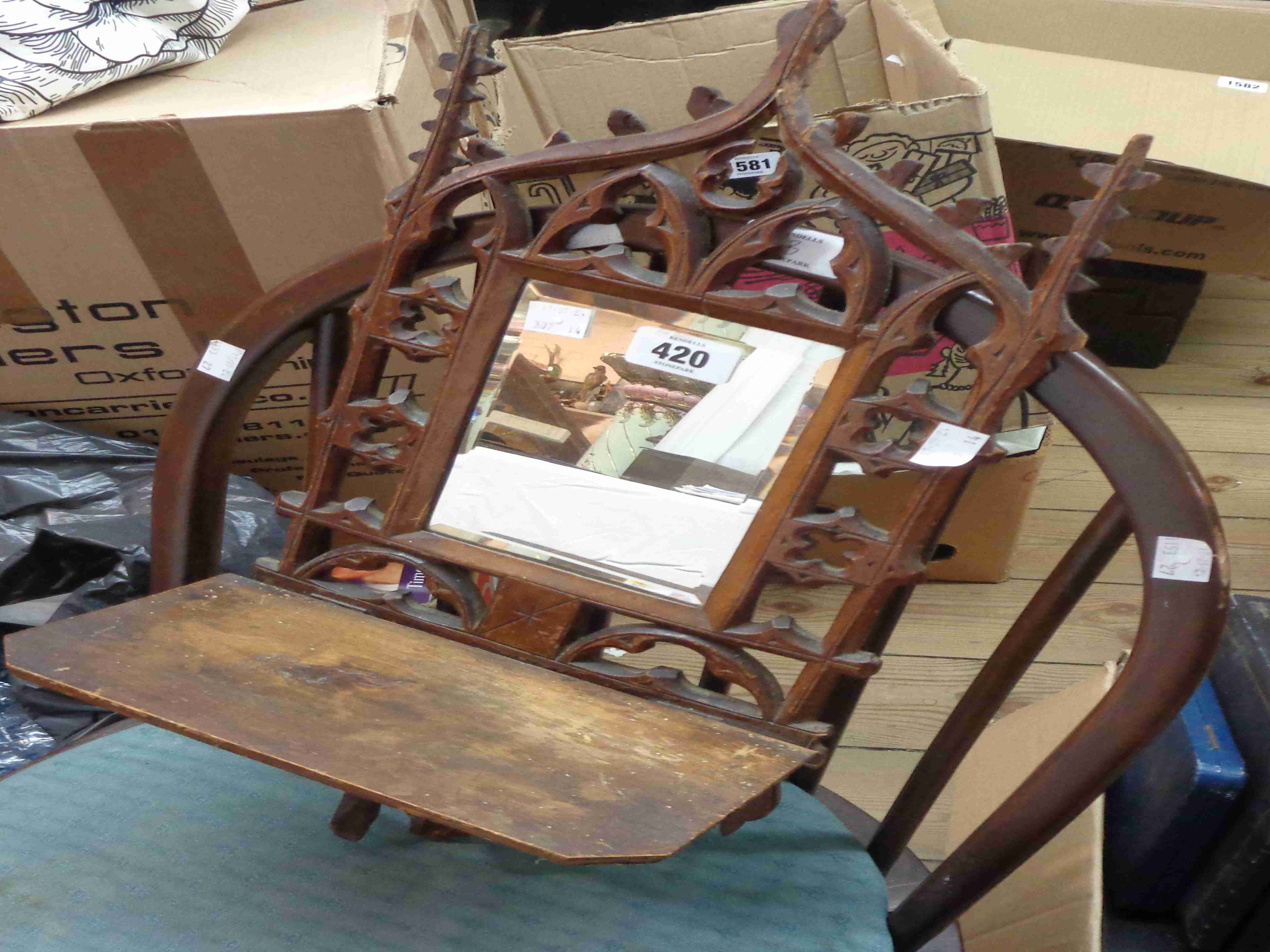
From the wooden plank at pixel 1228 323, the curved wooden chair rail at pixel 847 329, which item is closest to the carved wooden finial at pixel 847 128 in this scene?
the curved wooden chair rail at pixel 847 329

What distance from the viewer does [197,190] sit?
1017 millimetres

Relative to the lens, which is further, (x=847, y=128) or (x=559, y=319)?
(x=559, y=319)

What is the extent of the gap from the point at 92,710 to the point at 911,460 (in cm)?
95

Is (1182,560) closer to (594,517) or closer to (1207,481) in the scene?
(594,517)

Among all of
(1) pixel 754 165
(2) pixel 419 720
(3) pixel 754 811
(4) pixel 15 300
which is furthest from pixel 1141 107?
(4) pixel 15 300

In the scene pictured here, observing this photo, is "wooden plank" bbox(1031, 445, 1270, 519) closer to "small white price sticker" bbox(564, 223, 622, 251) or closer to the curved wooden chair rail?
the curved wooden chair rail

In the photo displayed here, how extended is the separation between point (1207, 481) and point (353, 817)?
1.68m

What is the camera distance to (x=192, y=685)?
58 cm

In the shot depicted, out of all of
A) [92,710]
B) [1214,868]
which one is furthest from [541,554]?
[1214,868]

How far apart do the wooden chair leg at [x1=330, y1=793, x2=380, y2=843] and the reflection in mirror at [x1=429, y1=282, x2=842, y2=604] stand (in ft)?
0.67

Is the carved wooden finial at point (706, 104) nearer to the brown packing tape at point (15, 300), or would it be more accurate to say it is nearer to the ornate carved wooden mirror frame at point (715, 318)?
the ornate carved wooden mirror frame at point (715, 318)

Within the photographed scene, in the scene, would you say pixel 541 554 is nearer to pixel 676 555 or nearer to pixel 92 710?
pixel 676 555

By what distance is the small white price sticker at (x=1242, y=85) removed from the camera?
4.92 feet

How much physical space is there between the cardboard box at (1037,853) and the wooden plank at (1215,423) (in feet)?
2.91
